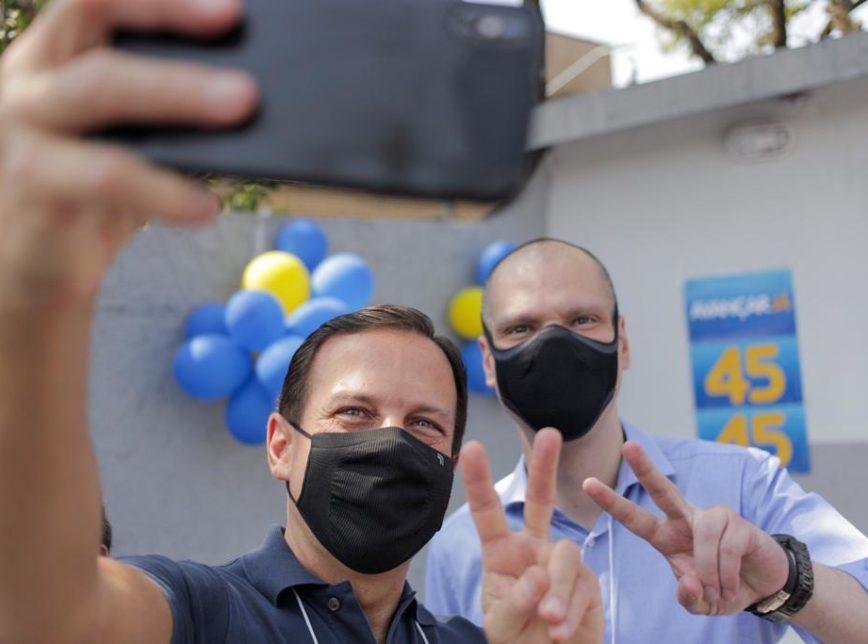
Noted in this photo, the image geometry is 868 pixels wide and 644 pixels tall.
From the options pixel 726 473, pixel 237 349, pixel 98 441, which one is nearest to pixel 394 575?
pixel 726 473

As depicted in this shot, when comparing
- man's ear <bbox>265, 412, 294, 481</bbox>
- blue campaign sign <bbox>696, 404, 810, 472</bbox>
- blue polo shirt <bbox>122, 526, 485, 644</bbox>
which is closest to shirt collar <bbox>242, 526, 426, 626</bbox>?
blue polo shirt <bbox>122, 526, 485, 644</bbox>

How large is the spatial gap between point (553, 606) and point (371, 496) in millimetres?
474

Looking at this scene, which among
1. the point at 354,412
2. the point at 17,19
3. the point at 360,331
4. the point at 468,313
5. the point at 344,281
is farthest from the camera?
the point at 468,313

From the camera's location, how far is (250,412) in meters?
4.60

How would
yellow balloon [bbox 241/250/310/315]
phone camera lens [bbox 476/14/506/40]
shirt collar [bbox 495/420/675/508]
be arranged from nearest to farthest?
phone camera lens [bbox 476/14/506/40], shirt collar [bbox 495/420/675/508], yellow balloon [bbox 241/250/310/315]

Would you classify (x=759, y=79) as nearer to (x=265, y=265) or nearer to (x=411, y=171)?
(x=265, y=265)

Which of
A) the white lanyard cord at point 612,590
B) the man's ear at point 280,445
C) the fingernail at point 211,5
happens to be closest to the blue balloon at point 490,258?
the white lanyard cord at point 612,590

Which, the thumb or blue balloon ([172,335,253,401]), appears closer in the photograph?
the thumb

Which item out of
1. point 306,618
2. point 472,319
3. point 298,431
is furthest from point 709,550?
point 472,319

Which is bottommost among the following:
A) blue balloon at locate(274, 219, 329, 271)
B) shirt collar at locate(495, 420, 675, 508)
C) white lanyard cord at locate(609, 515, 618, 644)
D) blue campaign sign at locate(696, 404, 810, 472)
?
blue campaign sign at locate(696, 404, 810, 472)

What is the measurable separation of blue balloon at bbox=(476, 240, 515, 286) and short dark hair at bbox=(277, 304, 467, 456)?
3896 mm

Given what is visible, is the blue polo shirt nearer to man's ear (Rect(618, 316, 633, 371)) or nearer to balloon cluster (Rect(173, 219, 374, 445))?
man's ear (Rect(618, 316, 633, 371))

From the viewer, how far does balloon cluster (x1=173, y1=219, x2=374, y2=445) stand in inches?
172

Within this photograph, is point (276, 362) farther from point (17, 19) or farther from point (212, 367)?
point (17, 19)
